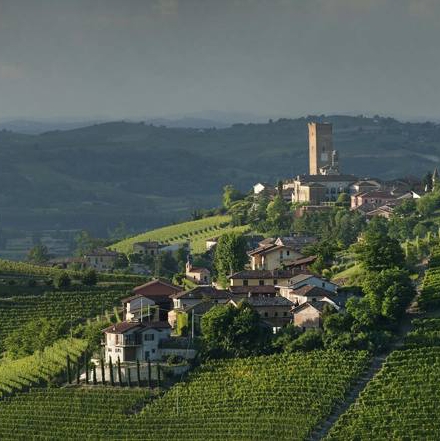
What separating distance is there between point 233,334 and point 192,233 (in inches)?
2158

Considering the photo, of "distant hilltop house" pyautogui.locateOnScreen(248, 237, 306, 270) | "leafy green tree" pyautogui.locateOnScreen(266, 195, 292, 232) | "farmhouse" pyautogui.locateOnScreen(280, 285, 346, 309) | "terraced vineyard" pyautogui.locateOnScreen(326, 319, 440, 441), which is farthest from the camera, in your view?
"leafy green tree" pyautogui.locateOnScreen(266, 195, 292, 232)

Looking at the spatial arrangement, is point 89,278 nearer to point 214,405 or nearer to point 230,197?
point 214,405

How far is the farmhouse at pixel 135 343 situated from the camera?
6969 centimetres

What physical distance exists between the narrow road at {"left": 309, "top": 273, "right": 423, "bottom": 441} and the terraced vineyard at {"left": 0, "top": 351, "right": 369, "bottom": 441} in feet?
0.79

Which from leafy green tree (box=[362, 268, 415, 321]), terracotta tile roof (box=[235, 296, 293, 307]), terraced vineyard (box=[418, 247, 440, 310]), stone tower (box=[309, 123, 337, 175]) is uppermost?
leafy green tree (box=[362, 268, 415, 321])

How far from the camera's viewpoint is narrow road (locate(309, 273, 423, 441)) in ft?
198

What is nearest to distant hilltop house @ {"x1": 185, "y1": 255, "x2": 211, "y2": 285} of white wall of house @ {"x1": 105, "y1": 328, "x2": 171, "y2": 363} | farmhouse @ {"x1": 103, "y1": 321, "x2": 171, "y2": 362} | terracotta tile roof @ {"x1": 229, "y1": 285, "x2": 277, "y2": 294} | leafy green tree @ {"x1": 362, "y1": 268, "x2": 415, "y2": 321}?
terracotta tile roof @ {"x1": 229, "y1": 285, "x2": 277, "y2": 294}

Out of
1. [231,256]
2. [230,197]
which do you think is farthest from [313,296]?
[230,197]

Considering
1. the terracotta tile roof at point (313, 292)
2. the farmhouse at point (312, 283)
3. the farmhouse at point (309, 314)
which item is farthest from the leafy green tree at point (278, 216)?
the farmhouse at point (309, 314)

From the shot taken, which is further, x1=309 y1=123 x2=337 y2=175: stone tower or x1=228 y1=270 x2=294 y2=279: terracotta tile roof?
x1=309 y1=123 x2=337 y2=175: stone tower

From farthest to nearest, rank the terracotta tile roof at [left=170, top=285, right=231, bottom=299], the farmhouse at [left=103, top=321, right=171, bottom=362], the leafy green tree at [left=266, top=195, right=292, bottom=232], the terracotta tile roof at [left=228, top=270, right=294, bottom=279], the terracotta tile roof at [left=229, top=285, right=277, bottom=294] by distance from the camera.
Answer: the leafy green tree at [left=266, top=195, right=292, bottom=232]
the terracotta tile roof at [left=228, top=270, right=294, bottom=279]
the terracotta tile roof at [left=229, top=285, right=277, bottom=294]
the terracotta tile roof at [left=170, top=285, right=231, bottom=299]
the farmhouse at [left=103, top=321, right=171, bottom=362]

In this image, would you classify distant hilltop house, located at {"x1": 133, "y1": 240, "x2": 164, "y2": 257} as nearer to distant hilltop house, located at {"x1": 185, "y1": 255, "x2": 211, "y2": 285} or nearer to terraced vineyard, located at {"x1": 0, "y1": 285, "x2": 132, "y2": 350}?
distant hilltop house, located at {"x1": 185, "y1": 255, "x2": 211, "y2": 285}

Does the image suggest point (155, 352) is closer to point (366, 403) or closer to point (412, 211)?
point (366, 403)

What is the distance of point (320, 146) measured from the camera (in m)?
149
